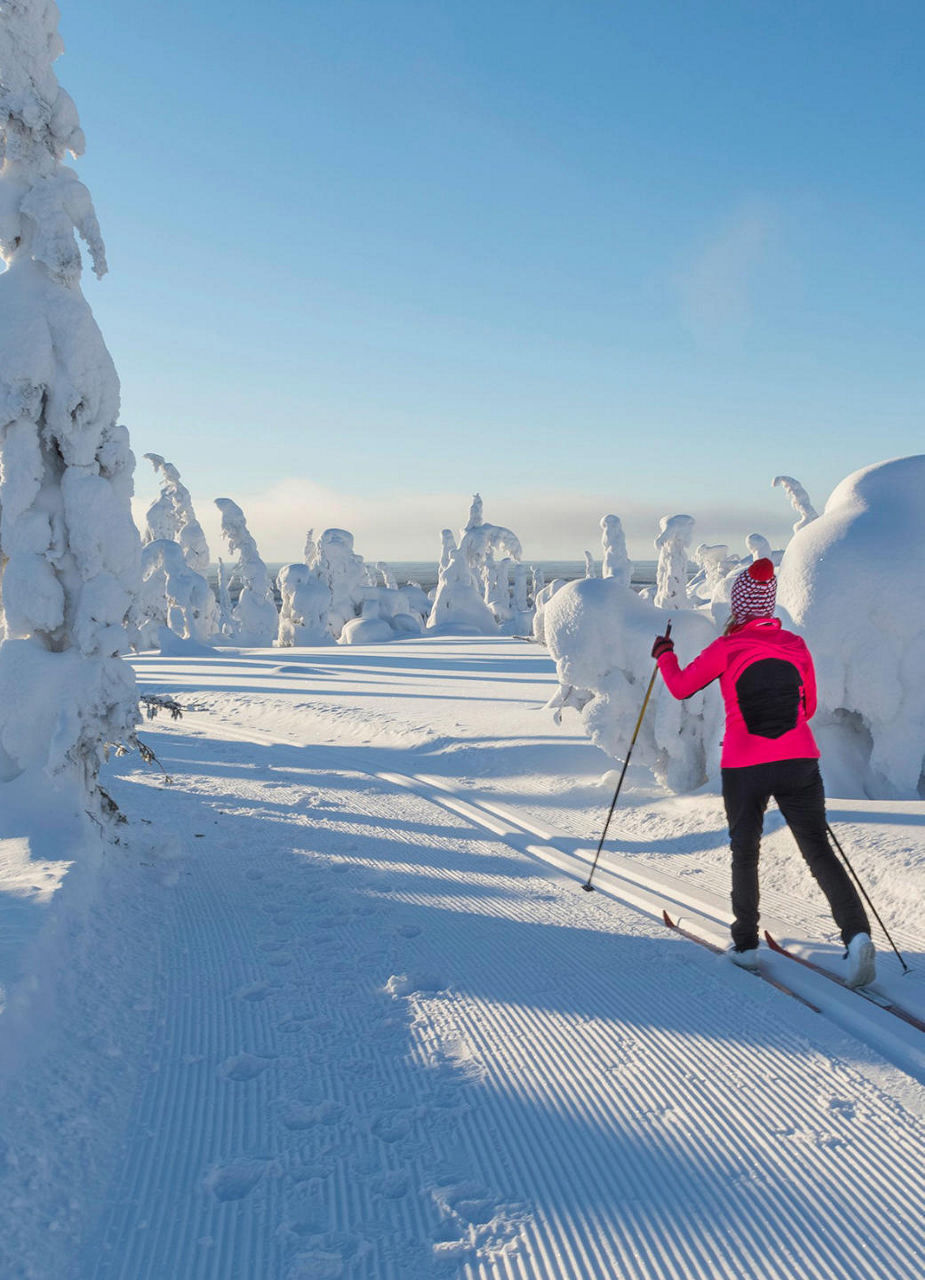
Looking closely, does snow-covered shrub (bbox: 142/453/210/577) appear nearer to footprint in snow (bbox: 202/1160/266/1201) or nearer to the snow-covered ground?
the snow-covered ground

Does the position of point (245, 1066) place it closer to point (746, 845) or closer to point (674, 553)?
point (746, 845)

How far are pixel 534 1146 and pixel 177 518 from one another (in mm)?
37098

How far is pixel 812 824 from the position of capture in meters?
4.06

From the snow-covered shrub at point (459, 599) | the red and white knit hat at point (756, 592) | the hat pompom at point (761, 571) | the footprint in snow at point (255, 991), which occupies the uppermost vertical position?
the snow-covered shrub at point (459, 599)

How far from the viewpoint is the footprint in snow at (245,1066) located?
326 cm

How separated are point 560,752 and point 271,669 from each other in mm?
14185

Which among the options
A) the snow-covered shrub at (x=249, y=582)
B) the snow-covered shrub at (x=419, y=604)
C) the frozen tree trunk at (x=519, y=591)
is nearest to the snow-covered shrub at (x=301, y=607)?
the snow-covered shrub at (x=249, y=582)

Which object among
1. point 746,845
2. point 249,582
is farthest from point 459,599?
point 746,845

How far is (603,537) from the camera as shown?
35.5 metres

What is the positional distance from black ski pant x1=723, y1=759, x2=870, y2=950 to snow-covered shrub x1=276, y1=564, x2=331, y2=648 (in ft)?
103

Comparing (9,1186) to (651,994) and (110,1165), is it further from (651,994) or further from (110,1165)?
(651,994)

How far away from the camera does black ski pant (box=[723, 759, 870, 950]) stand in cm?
394

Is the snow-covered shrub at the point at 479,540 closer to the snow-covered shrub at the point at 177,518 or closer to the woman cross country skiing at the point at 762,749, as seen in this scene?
the snow-covered shrub at the point at 177,518

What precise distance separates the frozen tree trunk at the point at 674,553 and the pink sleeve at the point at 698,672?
27.5 m
